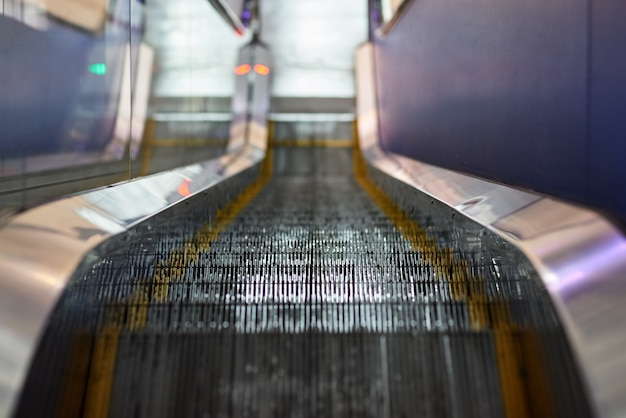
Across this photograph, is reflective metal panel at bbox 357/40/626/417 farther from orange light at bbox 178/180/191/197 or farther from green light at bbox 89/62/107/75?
green light at bbox 89/62/107/75

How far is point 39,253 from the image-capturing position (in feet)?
4.59

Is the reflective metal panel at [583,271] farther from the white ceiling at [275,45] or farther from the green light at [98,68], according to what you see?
the white ceiling at [275,45]

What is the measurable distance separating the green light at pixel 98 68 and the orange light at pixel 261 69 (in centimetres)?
367

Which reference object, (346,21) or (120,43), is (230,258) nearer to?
(120,43)

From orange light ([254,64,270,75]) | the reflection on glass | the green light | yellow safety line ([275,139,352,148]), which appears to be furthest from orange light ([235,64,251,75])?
the green light

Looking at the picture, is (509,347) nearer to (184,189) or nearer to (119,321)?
(119,321)

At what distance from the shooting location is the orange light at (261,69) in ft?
25.4

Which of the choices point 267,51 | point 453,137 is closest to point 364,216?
point 453,137

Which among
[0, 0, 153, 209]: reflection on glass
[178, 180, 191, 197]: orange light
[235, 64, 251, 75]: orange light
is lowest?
[178, 180, 191, 197]: orange light

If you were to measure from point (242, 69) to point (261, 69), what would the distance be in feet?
A: 0.89

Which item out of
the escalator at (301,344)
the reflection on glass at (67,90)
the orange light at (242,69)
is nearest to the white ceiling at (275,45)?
the orange light at (242,69)

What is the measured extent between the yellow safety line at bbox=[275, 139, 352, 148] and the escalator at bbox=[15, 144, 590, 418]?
5.33 metres

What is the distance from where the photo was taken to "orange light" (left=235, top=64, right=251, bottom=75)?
7.68 meters

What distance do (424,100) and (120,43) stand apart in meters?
2.45
